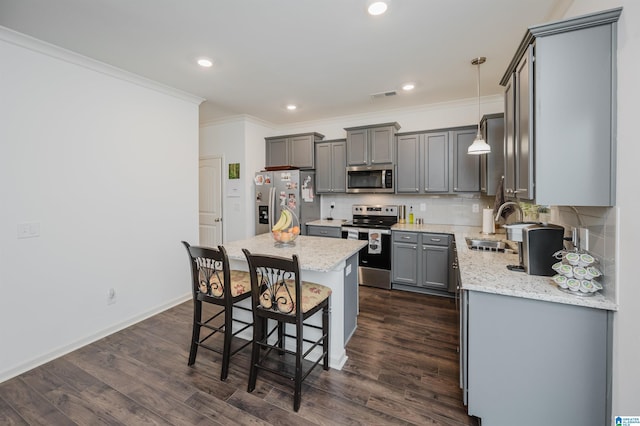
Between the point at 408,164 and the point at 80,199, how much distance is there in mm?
3940

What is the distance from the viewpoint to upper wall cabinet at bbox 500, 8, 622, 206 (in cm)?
141

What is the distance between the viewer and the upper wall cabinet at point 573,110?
1.41 metres

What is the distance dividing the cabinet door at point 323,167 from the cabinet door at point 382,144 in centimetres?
75

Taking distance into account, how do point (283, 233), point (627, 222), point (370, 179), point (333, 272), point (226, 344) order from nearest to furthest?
point (627, 222) < point (226, 344) < point (333, 272) < point (283, 233) < point (370, 179)

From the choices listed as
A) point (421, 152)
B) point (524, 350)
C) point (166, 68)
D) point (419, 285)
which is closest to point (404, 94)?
point (421, 152)

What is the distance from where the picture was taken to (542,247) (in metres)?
1.81

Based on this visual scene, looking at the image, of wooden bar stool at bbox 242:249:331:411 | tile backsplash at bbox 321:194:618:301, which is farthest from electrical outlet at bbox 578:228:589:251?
wooden bar stool at bbox 242:249:331:411

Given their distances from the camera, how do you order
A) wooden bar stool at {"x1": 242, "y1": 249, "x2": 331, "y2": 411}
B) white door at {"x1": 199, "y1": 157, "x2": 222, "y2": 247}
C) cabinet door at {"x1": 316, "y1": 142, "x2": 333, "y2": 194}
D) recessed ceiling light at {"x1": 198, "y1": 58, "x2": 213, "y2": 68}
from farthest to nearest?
white door at {"x1": 199, "y1": 157, "x2": 222, "y2": 247} < cabinet door at {"x1": 316, "y1": 142, "x2": 333, "y2": 194} < recessed ceiling light at {"x1": 198, "y1": 58, "x2": 213, "y2": 68} < wooden bar stool at {"x1": 242, "y1": 249, "x2": 331, "y2": 411}

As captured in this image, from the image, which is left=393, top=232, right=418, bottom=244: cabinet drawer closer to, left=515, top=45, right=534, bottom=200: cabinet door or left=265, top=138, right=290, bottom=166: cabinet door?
left=515, top=45, right=534, bottom=200: cabinet door

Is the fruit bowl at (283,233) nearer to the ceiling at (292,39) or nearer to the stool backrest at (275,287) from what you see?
the stool backrest at (275,287)

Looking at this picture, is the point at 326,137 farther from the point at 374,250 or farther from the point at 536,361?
the point at 536,361

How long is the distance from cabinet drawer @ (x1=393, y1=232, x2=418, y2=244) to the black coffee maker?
6.62 ft

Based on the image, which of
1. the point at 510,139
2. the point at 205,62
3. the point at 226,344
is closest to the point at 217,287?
the point at 226,344

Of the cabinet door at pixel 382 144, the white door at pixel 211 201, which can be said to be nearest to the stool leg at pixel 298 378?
the cabinet door at pixel 382 144
